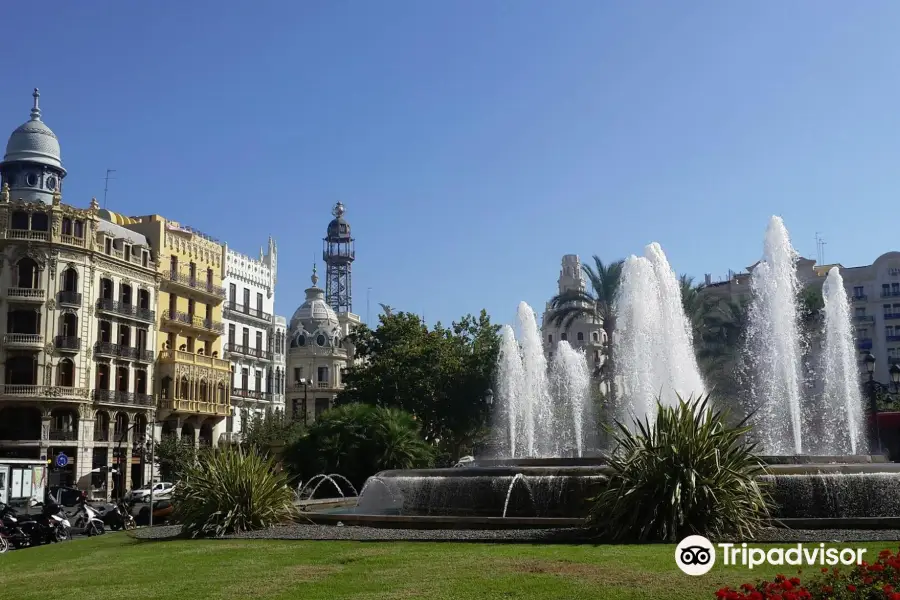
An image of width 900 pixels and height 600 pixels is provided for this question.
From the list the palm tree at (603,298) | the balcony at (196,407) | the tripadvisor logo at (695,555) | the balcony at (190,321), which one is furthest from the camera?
the balcony at (190,321)

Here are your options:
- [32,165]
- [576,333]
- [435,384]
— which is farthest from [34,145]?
[576,333]

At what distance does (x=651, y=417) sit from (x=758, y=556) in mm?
18023

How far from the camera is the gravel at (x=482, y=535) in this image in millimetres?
12711

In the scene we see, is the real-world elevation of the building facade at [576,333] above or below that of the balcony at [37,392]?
above

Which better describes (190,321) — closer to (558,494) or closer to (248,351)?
(248,351)

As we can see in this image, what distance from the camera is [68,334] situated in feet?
167

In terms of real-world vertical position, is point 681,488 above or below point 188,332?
below

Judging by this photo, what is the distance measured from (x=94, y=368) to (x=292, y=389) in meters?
36.5

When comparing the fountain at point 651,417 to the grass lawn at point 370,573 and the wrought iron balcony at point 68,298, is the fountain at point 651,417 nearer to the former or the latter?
the grass lawn at point 370,573

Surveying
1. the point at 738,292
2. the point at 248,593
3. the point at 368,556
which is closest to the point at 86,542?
the point at 368,556

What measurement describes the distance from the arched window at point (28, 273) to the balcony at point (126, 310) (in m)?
3.77

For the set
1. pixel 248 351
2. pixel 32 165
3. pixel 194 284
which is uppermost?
pixel 32 165

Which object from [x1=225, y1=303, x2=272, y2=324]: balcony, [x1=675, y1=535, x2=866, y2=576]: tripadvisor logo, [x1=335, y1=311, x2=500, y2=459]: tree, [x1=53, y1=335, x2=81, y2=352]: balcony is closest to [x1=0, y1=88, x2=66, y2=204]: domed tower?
[x1=53, y1=335, x2=81, y2=352]: balcony

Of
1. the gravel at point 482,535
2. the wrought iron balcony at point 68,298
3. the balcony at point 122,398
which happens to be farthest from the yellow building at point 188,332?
the gravel at point 482,535
